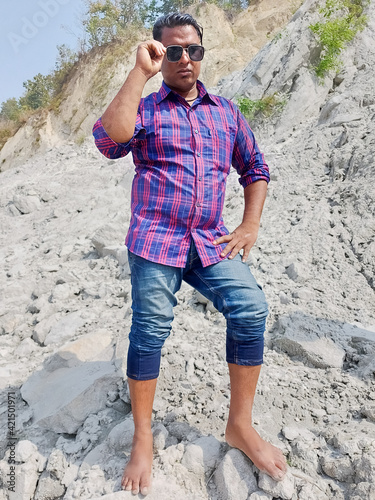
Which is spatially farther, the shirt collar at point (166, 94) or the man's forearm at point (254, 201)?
the man's forearm at point (254, 201)

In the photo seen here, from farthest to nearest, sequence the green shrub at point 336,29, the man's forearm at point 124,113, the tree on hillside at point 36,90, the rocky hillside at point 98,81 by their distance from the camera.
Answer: the tree on hillside at point 36,90
the rocky hillside at point 98,81
the green shrub at point 336,29
the man's forearm at point 124,113

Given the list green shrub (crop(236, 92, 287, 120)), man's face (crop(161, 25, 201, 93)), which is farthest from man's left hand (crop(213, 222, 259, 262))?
green shrub (crop(236, 92, 287, 120))

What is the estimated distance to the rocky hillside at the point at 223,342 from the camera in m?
1.77

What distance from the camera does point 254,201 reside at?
6.17ft

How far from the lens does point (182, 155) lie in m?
1.66

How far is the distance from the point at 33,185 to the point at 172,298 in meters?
7.55

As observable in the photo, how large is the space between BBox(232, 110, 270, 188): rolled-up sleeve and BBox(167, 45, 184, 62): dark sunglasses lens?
0.41 meters

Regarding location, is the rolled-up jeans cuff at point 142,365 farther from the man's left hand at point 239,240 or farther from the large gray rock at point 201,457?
the man's left hand at point 239,240

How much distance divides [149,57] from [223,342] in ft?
6.35

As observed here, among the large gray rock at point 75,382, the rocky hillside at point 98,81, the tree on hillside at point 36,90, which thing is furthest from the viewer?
the tree on hillside at point 36,90

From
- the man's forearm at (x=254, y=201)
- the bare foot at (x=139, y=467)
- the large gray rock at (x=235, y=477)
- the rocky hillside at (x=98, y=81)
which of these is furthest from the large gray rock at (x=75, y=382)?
the rocky hillside at (x=98, y=81)

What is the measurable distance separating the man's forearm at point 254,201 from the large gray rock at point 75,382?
1.33 meters

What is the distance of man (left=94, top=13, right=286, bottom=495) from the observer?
1.63 metres

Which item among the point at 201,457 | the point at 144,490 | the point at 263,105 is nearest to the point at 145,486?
the point at 144,490
